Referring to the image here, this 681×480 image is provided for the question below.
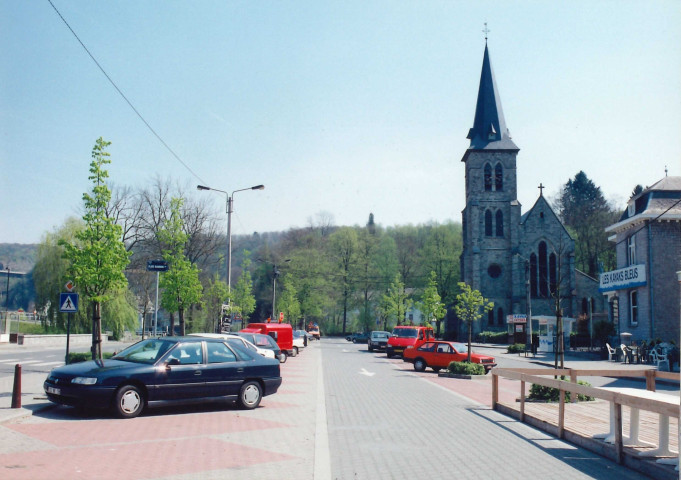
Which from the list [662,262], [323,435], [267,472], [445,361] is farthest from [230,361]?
[662,262]

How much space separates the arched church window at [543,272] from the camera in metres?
63.4

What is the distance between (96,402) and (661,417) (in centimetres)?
873

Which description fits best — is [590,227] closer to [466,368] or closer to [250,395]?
[466,368]

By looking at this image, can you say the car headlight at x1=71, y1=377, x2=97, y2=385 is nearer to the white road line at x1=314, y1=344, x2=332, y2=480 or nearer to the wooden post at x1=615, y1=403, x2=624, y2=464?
the white road line at x1=314, y1=344, x2=332, y2=480

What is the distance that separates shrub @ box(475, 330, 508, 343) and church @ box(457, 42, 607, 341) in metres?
1.41

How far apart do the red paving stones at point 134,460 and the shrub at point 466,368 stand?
51.9ft

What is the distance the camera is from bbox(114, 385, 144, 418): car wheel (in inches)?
426

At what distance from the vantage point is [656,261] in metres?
35.2

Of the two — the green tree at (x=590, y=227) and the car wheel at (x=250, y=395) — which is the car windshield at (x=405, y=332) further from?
the green tree at (x=590, y=227)

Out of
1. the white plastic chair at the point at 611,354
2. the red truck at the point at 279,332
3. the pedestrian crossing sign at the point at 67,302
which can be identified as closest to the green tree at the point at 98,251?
the pedestrian crossing sign at the point at 67,302

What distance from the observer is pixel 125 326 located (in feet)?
139

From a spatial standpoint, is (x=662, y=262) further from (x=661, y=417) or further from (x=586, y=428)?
(x=661, y=417)

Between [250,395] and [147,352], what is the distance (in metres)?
2.26

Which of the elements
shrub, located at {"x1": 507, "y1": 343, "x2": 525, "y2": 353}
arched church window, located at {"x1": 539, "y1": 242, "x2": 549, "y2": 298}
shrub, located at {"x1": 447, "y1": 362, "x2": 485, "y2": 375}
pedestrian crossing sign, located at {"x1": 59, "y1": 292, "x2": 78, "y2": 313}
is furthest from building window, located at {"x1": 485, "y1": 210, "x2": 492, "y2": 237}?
pedestrian crossing sign, located at {"x1": 59, "y1": 292, "x2": 78, "y2": 313}
